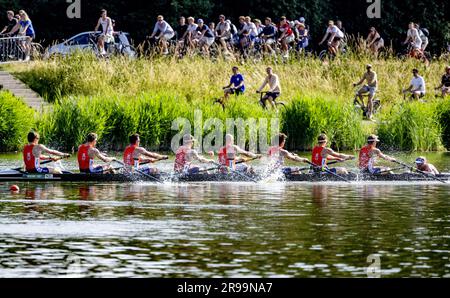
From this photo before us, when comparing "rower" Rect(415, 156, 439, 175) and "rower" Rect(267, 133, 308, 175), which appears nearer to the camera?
"rower" Rect(267, 133, 308, 175)

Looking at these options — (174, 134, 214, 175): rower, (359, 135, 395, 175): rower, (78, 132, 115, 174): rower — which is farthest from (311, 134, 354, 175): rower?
(78, 132, 115, 174): rower

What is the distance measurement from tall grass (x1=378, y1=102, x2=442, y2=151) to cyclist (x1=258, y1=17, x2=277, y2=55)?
8.05 m

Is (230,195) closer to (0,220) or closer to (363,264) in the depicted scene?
(0,220)

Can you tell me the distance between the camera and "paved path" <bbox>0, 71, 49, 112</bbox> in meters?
43.7

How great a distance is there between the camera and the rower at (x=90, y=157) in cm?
2967

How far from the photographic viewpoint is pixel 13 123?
124ft

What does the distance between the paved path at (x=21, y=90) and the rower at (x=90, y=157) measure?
517 inches

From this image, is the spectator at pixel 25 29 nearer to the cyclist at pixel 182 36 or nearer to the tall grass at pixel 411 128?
the cyclist at pixel 182 36

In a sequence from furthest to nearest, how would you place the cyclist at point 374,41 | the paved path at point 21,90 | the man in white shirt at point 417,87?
1. the cyclist at point 374,41
2. the paved path at point 21,90
3. the man in white shirt at point 417,87

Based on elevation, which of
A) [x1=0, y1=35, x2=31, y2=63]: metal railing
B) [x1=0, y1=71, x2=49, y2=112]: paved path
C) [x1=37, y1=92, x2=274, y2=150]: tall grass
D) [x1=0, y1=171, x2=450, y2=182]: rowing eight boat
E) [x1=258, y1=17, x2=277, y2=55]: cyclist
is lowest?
[x1=0, y1=171, x2=450, y2=182]: rowing eight boat

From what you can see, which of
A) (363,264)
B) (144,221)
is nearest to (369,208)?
(144,221)

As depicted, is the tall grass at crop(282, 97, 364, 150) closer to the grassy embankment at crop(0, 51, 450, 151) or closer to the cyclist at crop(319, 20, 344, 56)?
the grassy embankment at crop(0, 51, 450, 151)

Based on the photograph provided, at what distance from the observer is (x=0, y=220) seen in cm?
2298

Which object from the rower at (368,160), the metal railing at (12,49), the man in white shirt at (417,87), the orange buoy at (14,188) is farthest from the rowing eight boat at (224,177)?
the metal railing at (12,49)
